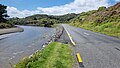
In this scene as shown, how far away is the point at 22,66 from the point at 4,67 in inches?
99.2

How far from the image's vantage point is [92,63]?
10125mm

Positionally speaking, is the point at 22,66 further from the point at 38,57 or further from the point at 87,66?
the point at 87,66

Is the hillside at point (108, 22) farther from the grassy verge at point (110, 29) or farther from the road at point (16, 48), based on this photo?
the road at point (16, 48)

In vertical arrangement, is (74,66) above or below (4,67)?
Result: above

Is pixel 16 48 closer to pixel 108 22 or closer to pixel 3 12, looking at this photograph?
pixel 108 22

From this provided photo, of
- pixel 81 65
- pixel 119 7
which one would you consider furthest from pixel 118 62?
pixel 119 7

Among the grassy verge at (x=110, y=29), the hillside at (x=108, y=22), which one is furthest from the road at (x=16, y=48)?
the hillside at (x=108, y=22)

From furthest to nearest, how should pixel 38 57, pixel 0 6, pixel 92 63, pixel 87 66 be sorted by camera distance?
pixel 0 6 → pixel 38 57 → pixel 92 63 → pixel 87 66

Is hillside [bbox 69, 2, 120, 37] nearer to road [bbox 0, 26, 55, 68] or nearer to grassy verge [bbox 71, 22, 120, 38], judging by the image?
grassy verge [bbox 71, 22, 120, 38]

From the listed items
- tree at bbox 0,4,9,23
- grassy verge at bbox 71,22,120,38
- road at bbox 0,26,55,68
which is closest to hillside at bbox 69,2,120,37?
grassy verge at bbox 71,22,120,38

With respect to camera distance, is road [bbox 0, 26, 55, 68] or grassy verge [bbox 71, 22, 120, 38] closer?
road [bbox 0, 26, 55, 68]

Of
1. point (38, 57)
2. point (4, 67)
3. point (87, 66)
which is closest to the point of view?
point (87, 66)

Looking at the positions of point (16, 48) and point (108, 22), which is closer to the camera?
point (16, 48)

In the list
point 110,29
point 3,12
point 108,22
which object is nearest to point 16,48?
point 110,29
